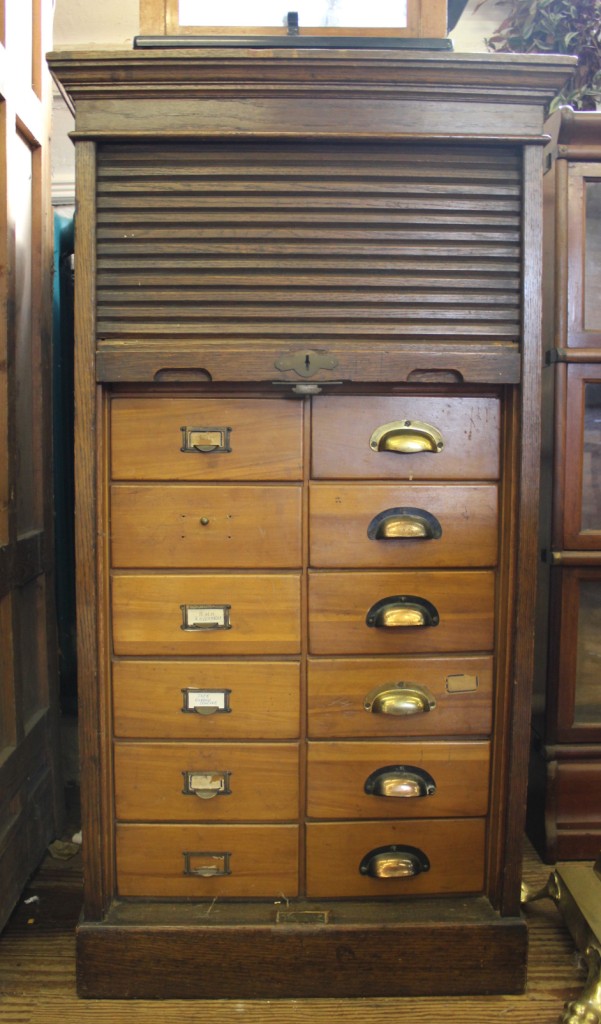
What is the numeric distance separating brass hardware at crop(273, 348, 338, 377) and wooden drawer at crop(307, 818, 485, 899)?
0.95 meters

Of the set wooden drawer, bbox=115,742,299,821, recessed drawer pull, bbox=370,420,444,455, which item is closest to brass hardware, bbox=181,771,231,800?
wooden drawer, bbox=115,742,299,821

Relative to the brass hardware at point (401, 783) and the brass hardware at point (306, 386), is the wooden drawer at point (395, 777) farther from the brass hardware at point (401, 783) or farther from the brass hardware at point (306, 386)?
the brass hardware at point (306, 386)

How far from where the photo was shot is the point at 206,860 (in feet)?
5.18

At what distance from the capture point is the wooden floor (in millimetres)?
1490

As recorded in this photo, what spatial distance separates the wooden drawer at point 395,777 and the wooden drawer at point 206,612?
0.27 m

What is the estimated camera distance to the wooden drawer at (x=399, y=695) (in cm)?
156

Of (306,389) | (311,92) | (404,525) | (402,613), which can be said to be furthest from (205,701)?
(311,92)

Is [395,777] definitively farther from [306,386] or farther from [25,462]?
[25,462]

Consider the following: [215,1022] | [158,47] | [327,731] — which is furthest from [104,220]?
[215,1022]

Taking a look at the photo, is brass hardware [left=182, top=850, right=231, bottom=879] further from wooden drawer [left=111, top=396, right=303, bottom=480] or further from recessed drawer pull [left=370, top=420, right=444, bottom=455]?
recessed drawer pull [left=370, top=420, right=444, bottom=455]

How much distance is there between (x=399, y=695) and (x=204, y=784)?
449mm

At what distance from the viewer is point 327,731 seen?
5.15 feet

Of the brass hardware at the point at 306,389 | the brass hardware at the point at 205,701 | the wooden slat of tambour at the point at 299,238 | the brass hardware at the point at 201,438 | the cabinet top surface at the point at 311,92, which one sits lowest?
the brass hardware at the point at 205,701

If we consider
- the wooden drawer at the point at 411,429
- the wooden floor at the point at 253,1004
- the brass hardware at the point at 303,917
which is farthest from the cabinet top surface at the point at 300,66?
the wooden floor at the point at 253,1004
